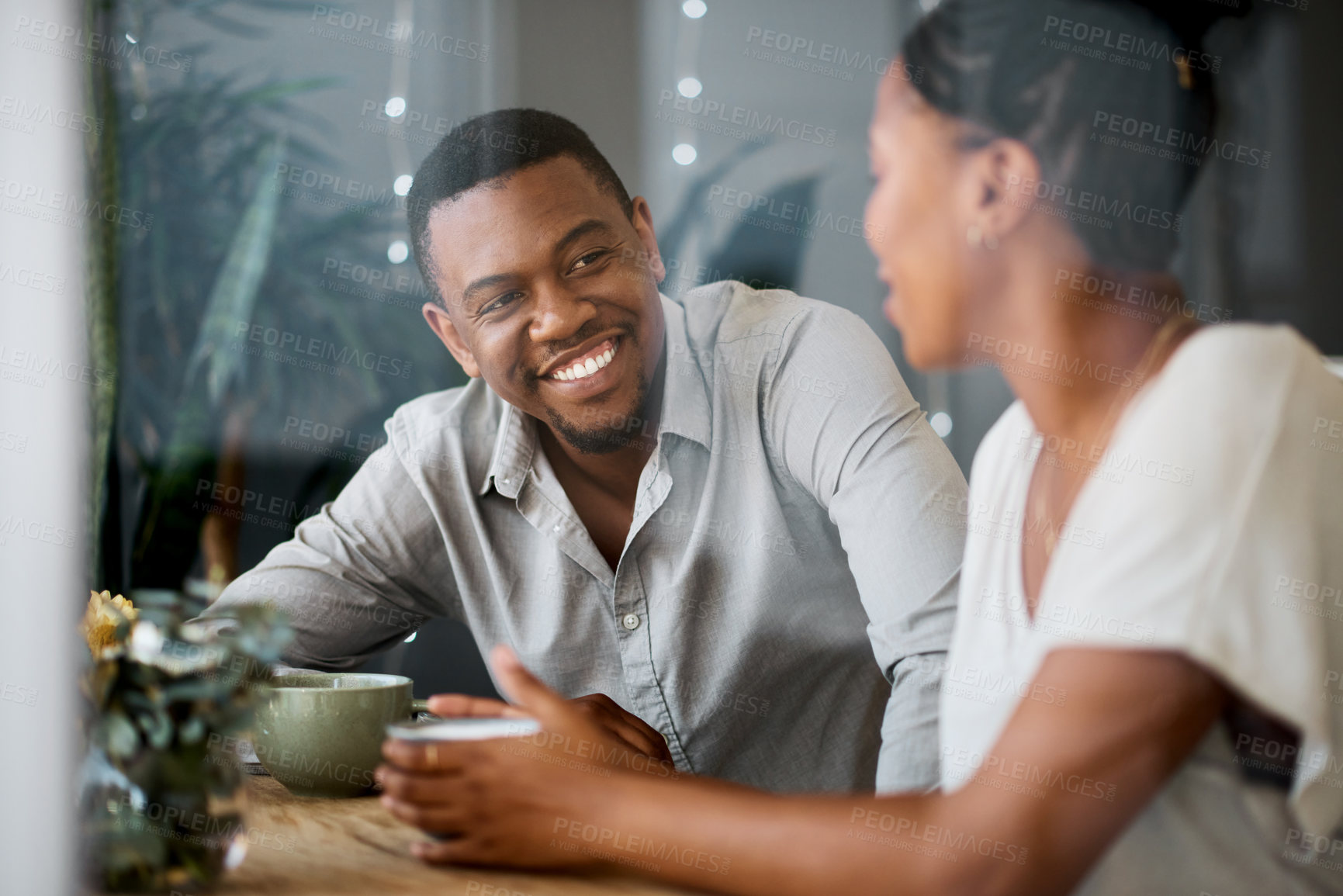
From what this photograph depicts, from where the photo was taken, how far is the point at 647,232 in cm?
92

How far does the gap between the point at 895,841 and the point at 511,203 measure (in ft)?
2.01

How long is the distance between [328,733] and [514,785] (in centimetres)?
18

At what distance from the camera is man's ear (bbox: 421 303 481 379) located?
985 millimetres

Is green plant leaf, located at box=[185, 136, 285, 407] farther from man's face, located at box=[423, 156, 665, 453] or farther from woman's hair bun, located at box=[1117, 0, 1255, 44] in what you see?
woman's hair bun, located at box=[1117, 0, 1255, 44]

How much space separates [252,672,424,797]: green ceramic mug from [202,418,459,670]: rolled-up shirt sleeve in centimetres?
32

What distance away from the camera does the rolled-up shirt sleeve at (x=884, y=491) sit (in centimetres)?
70

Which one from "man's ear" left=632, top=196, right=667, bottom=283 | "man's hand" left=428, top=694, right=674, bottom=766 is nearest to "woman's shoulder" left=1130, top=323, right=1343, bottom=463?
"man's hand" left=428, top=694, right=674, bottom=766

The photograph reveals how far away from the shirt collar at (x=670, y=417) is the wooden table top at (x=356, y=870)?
40 cm

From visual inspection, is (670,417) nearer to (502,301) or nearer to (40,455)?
(502,301)

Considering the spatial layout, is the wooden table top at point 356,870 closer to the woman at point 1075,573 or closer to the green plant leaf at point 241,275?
the woman at point 1075,573

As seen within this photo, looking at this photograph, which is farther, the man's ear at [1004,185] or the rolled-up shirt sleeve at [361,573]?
the rolled-up shirt sleeve at [361,573]

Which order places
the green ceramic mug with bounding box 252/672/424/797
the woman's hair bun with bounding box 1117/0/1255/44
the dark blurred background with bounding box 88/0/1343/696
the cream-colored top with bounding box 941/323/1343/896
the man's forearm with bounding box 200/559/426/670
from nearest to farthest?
the cream-colored top with bounding box 941/323/1343/896 → the woman's hair bun with bounding box 1117/0/1255/44 → the green ceramic mug with bounding box 252/672/424/797 → the dark blurred background with bounding box 88/0/1343/696 → the man's forearm with bounding box 200/559/426/670

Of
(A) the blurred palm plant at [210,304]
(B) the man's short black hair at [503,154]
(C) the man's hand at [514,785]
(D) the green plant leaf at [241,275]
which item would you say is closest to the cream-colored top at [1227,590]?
(C) the man's hand at [514,785]

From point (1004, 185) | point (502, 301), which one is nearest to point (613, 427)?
point (502, 301)
